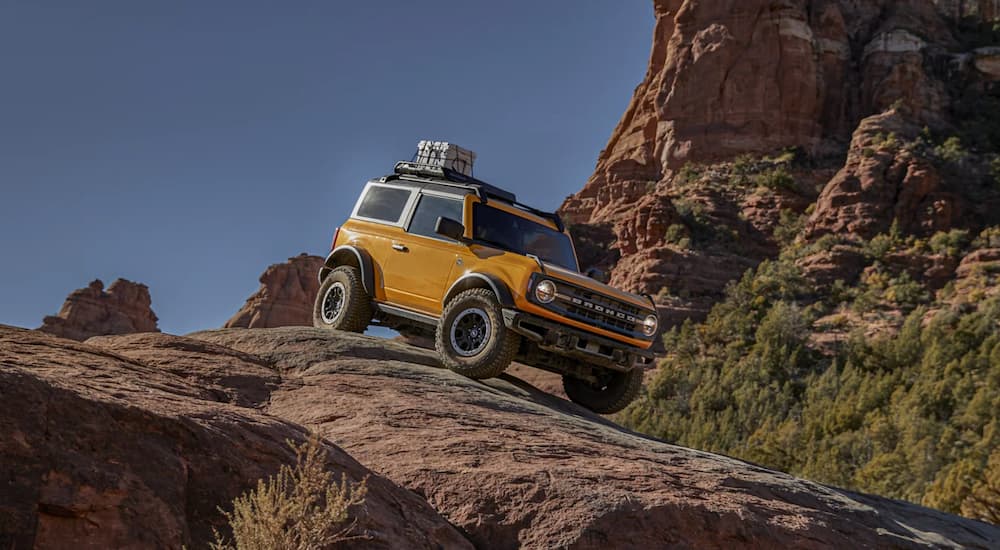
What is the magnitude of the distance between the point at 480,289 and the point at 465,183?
2.19 m

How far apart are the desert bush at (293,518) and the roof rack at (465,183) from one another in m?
6.38

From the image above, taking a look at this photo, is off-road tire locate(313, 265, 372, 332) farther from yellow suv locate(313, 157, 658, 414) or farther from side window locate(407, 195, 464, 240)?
side window locate(407, 195, 464, 240)

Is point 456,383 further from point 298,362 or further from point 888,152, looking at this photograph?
point 888,152

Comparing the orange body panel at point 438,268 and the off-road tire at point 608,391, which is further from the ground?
the orange body panel at point 438,268

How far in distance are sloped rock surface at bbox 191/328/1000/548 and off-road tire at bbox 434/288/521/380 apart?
41cm

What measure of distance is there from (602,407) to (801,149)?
91.1 m

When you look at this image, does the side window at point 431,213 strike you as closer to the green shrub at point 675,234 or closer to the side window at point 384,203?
the side window at point 384,203

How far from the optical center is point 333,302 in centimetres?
1180

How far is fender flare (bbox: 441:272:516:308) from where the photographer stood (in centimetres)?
945

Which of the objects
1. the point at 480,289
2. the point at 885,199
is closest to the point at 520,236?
the point at 480,289

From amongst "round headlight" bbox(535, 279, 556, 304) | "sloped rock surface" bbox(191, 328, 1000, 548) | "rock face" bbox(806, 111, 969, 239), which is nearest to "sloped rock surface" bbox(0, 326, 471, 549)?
"sloped rock surface" bbox(191, 328, 1000, 548)

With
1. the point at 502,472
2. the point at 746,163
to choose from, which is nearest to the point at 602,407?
the point at 502,472

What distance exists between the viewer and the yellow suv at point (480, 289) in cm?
949

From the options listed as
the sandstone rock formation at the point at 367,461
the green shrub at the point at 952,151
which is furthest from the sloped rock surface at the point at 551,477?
the green shrub at the point at 952,151
